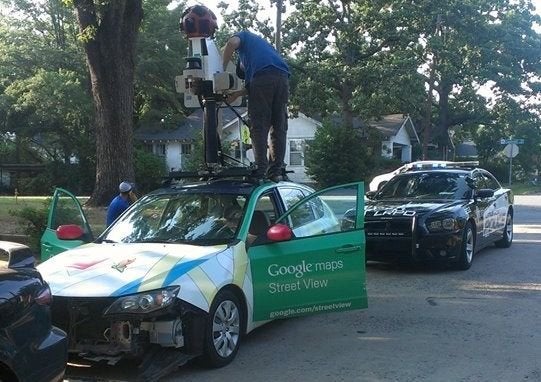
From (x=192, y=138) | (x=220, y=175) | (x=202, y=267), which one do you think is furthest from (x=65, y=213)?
(x=192, y=138)

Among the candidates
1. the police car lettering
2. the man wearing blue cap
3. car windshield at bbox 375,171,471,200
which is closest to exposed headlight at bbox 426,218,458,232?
the police car lettering

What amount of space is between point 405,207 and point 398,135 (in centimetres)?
4259

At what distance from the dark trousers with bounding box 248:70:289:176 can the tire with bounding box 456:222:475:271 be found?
386 centimetres

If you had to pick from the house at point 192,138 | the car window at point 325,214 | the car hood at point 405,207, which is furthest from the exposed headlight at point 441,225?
the house at point 192,138

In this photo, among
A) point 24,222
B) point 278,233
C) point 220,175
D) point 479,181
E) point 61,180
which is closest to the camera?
point 278,233

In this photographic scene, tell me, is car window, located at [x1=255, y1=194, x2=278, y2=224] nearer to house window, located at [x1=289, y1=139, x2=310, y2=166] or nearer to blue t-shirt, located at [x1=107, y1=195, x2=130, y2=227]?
blue t-shirt, located at [x1=107, y1=195, x2=130, y2=227]

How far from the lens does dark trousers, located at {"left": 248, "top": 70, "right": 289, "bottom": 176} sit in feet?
24.3

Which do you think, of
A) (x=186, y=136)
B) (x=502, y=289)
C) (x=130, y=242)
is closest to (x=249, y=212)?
(x=130, y=242)

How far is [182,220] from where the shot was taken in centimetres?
643

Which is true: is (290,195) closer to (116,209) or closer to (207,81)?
(207,81)

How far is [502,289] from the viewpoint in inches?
349

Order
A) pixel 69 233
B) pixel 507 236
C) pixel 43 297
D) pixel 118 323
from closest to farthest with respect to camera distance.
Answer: pixel 43 297
pixel 118 323
pixel 69 233
pixel 507 236

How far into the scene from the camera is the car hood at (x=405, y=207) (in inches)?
389

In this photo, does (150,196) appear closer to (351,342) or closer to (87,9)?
(351,342)
